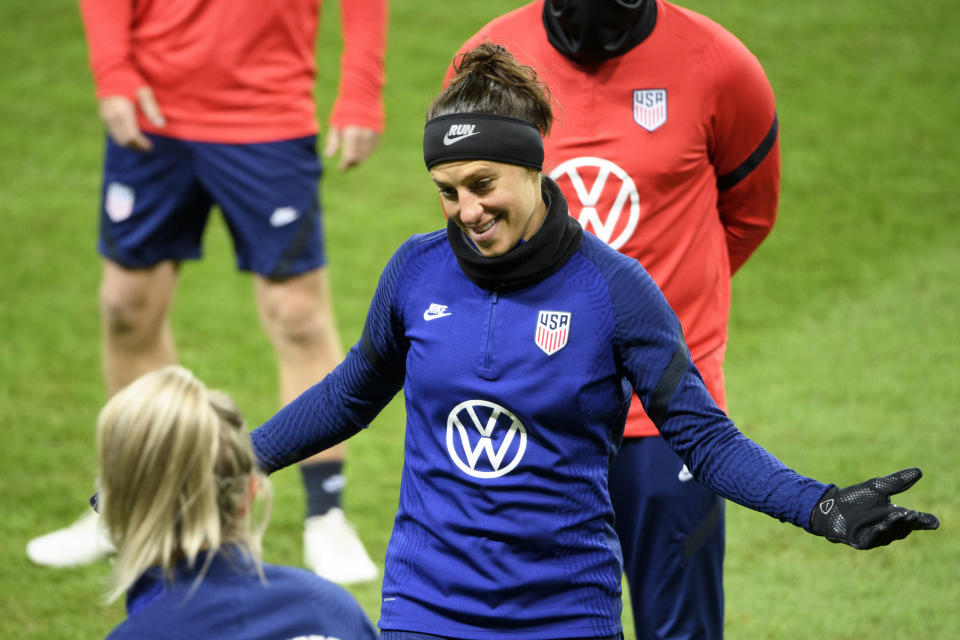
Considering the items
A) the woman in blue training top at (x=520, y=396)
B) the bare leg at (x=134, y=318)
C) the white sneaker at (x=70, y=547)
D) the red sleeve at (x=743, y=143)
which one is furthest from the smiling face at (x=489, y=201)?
the white sneaker at (x=70, y=547)

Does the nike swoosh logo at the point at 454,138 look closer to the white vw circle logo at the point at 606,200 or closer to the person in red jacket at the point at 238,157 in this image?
the white vw circle logo at the point at 606,200

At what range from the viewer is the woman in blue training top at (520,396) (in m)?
2.55

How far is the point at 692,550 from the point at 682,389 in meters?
0.97

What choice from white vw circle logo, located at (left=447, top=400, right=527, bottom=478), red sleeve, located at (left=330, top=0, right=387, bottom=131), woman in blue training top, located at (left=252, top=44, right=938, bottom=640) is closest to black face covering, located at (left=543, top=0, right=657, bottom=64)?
woman in blue training top, located at (left=252, top=44, right=938, bottom=640)

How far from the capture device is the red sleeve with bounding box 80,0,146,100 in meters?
4.67

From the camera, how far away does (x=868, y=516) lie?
226 centimetres

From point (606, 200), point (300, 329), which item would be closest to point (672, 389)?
point (606, 200)

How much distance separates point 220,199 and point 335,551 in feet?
4.47

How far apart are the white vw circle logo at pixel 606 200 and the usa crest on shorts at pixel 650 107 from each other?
0.14 metres

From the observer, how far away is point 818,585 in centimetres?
471

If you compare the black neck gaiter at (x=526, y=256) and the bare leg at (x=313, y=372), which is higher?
the black neck gaiter at (x=526, y=256)

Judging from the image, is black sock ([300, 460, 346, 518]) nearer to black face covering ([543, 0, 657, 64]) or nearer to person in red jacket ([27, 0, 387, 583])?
person in red jacket ([27, 0, 387, 583])

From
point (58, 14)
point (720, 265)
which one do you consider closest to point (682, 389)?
point (720, 265)

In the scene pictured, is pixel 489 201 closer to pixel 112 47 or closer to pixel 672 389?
pixel 672 389
